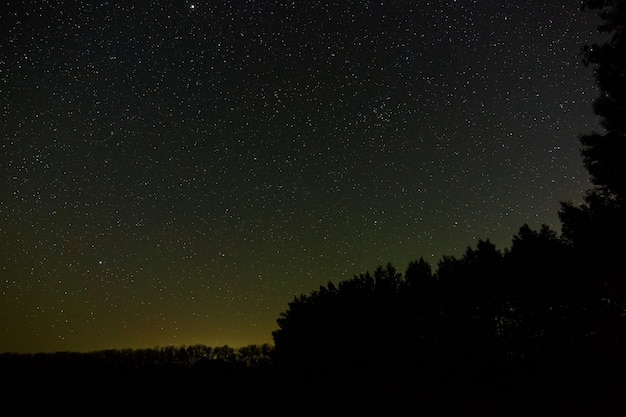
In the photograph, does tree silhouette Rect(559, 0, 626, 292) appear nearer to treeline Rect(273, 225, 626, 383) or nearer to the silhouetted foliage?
treeline Rect(273, 225, 626, 383)

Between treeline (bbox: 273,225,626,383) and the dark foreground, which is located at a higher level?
treeline (bbox: 273,225,626,383)

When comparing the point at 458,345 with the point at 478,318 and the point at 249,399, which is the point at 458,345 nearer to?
the point at 478,318

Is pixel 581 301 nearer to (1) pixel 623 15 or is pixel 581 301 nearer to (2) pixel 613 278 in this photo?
(2) pixel 613 278

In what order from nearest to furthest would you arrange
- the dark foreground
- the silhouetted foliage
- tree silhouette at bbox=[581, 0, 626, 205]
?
tree silhouette at bbox=[581, 0, 626, 205] < the dark foreground < the silhouetted foliage

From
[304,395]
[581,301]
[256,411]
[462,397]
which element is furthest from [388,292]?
[256,411]

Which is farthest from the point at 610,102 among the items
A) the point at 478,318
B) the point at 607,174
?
the point at 478,318

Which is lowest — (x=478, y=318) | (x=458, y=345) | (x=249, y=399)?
(x=249, y=399)

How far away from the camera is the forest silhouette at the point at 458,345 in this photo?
497 inches

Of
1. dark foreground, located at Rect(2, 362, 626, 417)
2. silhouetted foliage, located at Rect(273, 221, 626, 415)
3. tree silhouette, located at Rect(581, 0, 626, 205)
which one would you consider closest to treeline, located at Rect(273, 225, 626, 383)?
silhouetted foliage, located at Rect(273, 221, 626, 415)

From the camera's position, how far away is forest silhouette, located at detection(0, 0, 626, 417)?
41.4 feet

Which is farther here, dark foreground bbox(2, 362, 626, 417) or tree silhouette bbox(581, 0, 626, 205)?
dark foreground bbox(2, 362, 626, 417)

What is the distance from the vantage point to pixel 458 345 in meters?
31.2

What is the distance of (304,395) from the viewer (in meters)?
15.9

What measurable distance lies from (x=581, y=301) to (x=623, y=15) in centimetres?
2397
